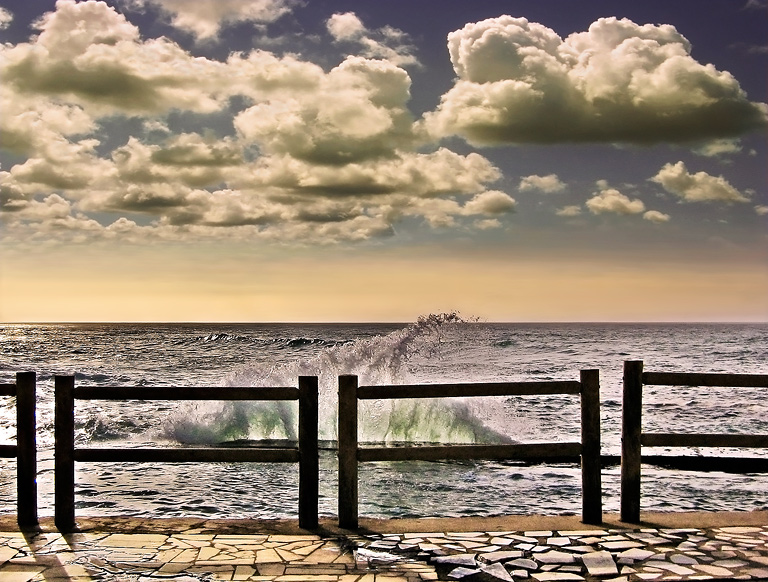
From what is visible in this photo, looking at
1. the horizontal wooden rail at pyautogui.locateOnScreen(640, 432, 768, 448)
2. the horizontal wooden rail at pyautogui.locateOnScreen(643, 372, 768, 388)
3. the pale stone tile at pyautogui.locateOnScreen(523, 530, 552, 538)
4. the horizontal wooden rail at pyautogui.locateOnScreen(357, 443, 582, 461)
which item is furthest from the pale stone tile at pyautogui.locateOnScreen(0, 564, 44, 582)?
the horizontal wooden rail at pyautogui.locateOnScreen(643, 372, 768, 388)

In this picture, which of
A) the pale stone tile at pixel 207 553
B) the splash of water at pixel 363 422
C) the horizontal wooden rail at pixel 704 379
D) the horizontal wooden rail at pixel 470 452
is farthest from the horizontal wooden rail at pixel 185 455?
the splash of water at pixel 363 422

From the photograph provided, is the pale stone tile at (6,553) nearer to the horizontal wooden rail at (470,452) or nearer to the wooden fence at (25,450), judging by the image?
the wooden fence at (25,450)

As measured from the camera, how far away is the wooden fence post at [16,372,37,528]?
602 centimetres

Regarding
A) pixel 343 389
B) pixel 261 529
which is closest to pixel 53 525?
pixel 261 529

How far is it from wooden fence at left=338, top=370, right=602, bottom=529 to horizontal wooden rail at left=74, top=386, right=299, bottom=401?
52 cm

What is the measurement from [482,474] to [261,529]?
20.2ft

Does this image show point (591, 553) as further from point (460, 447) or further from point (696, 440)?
point (696, 440)

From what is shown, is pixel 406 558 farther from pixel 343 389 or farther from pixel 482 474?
pixel 482 474

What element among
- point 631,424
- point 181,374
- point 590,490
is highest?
point 631,424

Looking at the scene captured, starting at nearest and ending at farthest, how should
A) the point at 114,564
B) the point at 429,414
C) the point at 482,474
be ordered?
the point at 114,564 → the point at 482,474 → the point at 429,414

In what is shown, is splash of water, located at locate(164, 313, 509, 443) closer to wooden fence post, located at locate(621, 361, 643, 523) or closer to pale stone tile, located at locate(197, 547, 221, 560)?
wooden fence post, located at locate(621, 361, 643, 523)

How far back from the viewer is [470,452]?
5996 millimetres

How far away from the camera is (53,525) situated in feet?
19.8

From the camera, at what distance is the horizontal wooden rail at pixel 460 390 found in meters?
5.92
